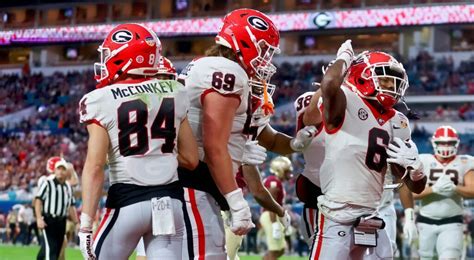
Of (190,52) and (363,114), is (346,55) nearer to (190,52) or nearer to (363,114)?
(363,114)

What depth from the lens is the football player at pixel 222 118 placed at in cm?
441

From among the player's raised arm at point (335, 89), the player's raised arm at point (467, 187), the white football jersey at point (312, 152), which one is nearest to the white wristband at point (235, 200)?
the player's raised arm at point (335, 89)

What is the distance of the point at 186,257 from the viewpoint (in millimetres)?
4422

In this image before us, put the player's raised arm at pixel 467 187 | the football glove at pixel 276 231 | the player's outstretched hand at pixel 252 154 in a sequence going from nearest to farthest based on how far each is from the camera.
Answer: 1. the player's outstretched hand at pixel 252 154
2. the player's raised arm at pixel 467 187
3. the football glove at pixel 276 231

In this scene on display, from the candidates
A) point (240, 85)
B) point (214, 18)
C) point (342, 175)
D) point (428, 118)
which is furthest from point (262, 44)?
point (214, 18)

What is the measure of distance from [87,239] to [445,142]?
611 centimetres

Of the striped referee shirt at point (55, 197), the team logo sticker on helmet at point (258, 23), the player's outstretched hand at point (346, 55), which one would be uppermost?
the team logo sticker on helmet at point (258, 23)

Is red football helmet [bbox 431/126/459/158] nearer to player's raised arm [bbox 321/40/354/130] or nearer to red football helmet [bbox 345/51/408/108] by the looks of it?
red football helmet [bbox 345/51/408/108]

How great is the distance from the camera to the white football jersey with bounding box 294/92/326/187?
571 cm

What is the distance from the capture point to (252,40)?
4699 millimetres

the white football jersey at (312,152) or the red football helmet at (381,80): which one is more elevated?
the red football helmet at (381,80)

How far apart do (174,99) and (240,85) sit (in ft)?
1.03

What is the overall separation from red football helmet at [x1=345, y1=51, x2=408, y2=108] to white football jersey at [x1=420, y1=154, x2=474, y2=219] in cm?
443

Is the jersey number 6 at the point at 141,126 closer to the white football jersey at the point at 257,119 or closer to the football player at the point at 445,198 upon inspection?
the white football jersey at the point at 257,119
